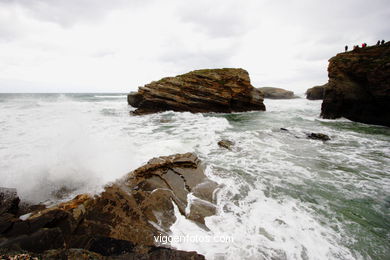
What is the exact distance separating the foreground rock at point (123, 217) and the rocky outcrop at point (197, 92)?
665 inches

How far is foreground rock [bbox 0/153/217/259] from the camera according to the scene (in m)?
2.54

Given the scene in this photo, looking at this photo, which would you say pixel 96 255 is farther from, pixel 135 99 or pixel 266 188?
pixel 135 99

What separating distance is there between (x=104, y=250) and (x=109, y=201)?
1154mm

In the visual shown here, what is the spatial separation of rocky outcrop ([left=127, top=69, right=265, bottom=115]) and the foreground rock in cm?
1689

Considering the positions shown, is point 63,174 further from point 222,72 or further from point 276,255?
point 222,72

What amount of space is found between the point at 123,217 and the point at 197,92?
1919 cm

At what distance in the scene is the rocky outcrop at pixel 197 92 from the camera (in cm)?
2117

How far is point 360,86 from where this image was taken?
15.2 m

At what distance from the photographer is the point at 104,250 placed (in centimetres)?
258

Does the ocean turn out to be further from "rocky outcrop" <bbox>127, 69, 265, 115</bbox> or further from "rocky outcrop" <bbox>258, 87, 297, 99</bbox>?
"rocky outcrop" <bbox>258, 87, 297, 99</bbox>

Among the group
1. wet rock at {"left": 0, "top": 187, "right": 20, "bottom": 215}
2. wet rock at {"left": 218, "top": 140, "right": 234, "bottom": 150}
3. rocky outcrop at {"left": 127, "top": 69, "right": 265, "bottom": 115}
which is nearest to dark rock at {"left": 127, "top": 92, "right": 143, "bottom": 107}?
rocky outcrop at {"left": 127, "top": 69, "right": 265, "bottom": 115}

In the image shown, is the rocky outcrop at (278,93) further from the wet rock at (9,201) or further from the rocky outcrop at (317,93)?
the wet rock at (9,201)

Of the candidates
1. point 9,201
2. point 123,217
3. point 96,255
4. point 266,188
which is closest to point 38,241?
point 96,255

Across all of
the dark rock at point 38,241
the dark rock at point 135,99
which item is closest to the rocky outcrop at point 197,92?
the dark rock at point 135,99
